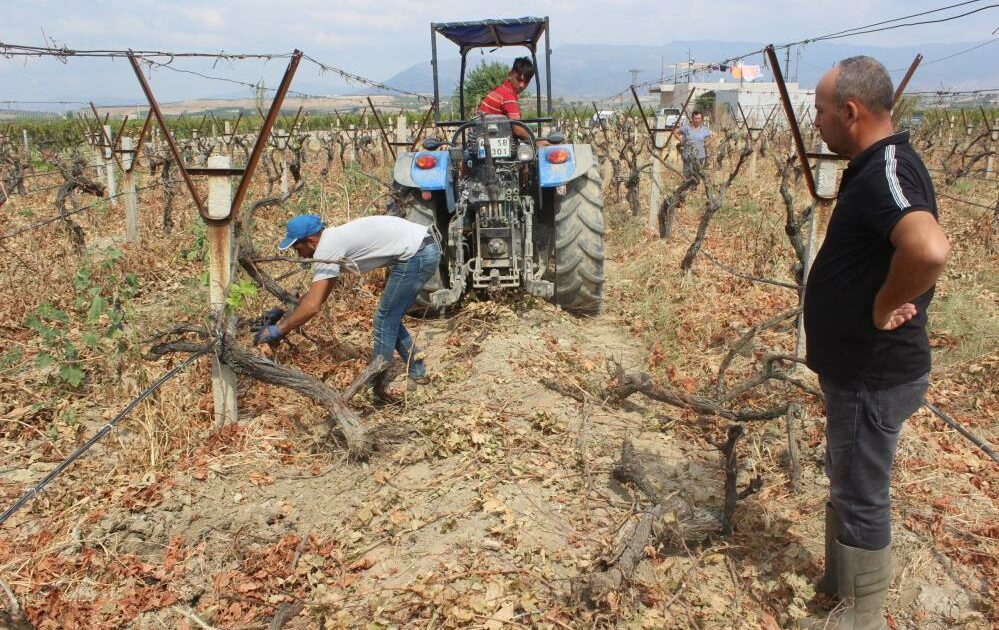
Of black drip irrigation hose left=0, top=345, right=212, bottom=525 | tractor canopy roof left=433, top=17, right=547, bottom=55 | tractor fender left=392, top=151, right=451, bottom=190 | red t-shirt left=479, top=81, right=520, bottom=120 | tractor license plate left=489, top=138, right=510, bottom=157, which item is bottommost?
black drip irrigation hose left=0, top=345, right=212, bottom=525

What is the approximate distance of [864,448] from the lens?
2.14 metres

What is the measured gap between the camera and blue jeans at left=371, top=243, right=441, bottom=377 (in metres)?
4.11

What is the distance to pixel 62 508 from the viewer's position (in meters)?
3.01

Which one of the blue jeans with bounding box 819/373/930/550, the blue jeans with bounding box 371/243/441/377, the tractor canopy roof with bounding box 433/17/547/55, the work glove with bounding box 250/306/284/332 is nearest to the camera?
the blue jeans with bounding box 819/373/930/550

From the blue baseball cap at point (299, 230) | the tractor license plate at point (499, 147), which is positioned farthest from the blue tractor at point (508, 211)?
the blue baseball cap at point (299, 230)

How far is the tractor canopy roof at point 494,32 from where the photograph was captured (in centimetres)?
591

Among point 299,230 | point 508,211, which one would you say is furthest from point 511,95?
point 299,230

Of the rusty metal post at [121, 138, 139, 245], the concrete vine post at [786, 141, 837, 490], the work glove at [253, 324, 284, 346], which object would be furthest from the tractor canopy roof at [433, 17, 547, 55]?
the rusty metal post at [121, 138, 139, 245]

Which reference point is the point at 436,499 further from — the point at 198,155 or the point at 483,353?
the point at 198,155

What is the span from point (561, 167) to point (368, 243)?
201cm

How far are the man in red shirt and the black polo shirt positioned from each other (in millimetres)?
3748

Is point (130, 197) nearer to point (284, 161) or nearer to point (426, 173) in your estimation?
point (426, 173)

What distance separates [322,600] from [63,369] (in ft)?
7.51

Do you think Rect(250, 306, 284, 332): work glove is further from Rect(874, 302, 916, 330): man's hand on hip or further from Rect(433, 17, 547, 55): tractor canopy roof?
Rect(433, 17, 547, 55): tractor canopy roof
